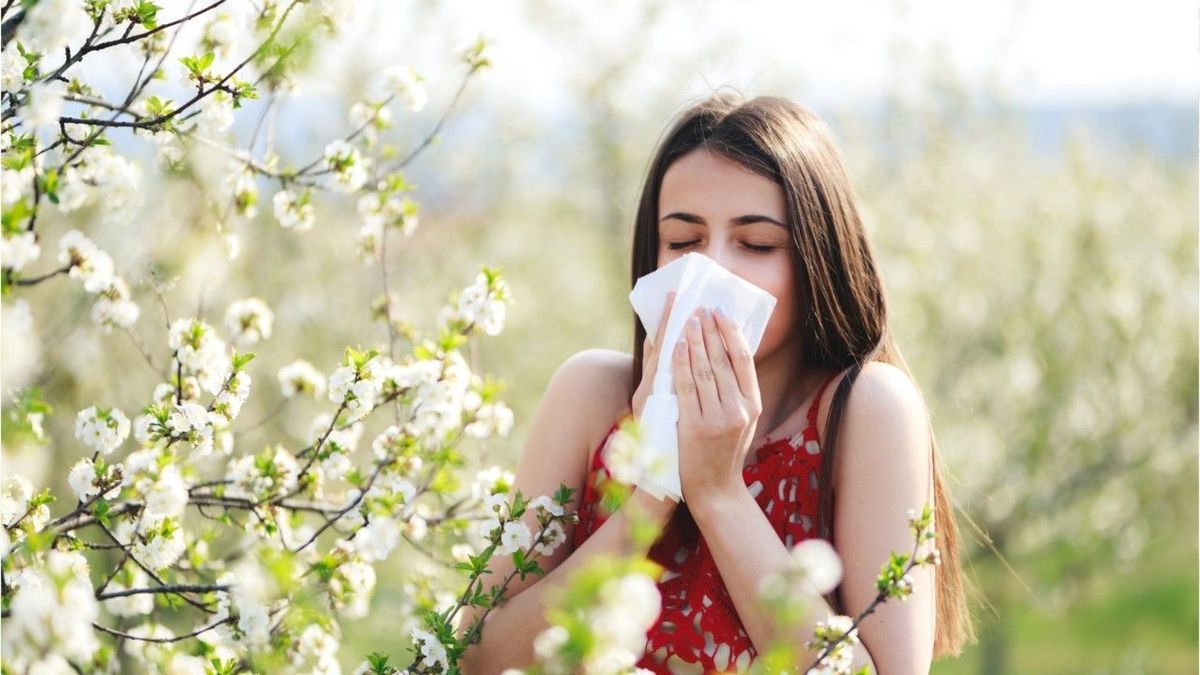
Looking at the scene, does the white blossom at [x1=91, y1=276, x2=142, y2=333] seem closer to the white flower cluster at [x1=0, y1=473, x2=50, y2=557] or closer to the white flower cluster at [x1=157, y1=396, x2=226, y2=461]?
the white flower cluster at [x1=157, y1=396, x2=226, y2=461]

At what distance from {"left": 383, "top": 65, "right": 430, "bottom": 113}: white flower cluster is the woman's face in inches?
24.1

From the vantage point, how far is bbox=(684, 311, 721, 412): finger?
1.98 metres

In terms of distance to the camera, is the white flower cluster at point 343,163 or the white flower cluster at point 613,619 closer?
the white flower cluster at point 613,619

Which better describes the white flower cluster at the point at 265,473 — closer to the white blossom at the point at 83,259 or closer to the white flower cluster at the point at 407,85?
the white blossom at the point at 83,259

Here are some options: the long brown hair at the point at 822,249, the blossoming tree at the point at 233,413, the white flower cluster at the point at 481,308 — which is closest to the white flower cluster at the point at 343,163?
the blossoming tree at the point at 233,413

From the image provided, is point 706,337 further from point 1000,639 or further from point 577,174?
point 577,174

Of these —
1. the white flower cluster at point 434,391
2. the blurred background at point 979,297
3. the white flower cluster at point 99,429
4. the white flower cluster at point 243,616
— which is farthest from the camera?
the blurred background at point 979,297

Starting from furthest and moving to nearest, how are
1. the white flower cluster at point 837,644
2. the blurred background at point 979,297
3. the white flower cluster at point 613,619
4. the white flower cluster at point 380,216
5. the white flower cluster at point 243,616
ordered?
the blurred background at point 979,297 < the white flower cluster at point 380,216 < the white flower cluster at point 243,616 < the white flower cluster at point 837,644 < the white flower cluster at point 613,619

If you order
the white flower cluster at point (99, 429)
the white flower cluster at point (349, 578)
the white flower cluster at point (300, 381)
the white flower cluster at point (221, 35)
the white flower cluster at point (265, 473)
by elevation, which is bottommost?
the white flower cluster at point (349, 578)

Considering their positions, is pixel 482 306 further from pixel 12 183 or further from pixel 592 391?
pixel 12 183

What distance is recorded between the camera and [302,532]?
2424mm

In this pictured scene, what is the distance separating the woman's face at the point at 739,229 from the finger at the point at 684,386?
25 centimetres

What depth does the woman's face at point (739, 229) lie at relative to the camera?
2227mm

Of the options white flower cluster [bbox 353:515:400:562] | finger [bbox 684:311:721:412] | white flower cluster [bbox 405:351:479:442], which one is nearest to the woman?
finger [bbox 684:311:721:412]
